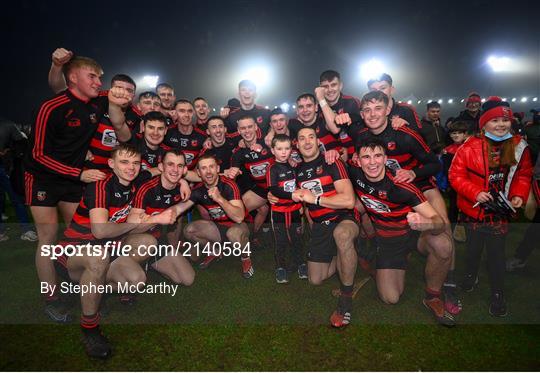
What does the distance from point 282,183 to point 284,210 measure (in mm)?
402

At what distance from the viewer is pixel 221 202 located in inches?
169

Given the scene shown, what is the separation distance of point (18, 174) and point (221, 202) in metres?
4.47

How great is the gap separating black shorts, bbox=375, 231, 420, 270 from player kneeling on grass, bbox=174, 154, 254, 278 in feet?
5.92

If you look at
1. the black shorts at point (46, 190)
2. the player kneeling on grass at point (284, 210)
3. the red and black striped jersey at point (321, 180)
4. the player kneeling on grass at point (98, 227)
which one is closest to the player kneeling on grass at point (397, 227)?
the red and black striped jersey at point (321, 180)

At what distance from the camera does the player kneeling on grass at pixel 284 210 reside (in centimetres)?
447

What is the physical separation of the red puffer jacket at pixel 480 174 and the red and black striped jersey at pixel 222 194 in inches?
112

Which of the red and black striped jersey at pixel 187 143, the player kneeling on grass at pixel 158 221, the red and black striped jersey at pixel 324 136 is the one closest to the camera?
the player kneeling on grass at pixel 158 221

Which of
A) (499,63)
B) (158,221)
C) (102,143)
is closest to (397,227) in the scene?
(158,221)

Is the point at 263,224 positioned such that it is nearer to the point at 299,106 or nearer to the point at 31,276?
the point at 299,106

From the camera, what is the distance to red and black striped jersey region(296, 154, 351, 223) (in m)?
4.13

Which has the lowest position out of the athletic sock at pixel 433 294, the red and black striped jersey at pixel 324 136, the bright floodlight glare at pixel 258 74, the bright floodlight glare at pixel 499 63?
the athletic sock at pixel 433 294

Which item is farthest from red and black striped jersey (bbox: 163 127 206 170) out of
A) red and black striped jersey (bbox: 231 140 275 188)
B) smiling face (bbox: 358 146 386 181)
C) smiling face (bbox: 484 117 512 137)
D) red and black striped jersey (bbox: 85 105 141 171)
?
smiling face (bbox: 484 117 512 137)

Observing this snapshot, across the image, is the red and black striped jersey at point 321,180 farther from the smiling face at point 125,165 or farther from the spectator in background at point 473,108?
the spectator in background at point 473,108

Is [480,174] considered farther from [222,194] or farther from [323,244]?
[222,194]
